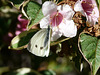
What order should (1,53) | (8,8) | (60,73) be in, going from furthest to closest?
(60,73) < (1,53) < (8,8)

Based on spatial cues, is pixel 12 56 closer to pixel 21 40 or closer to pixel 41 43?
pixel 21 40

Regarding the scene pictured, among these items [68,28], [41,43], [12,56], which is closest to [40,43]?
[41,43]

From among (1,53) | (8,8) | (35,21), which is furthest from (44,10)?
(1,53)

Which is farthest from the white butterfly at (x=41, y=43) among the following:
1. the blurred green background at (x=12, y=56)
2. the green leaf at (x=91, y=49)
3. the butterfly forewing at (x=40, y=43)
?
the blurred green background at (x=12, y=56)

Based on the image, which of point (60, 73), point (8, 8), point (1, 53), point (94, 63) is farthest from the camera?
point (60, 73)

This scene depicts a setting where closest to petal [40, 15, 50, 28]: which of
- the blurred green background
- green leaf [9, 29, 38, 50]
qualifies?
green leaf [9, 29, 38, 50]

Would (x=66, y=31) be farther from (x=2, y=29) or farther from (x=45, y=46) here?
(x=2, y=29)

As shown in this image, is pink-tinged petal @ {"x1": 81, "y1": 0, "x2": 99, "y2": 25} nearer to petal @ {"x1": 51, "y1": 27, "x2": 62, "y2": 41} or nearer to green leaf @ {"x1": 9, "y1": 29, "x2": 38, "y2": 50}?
petal @ {"x1": 51, "y1": 27, "x2": 62, "y2": 41}
